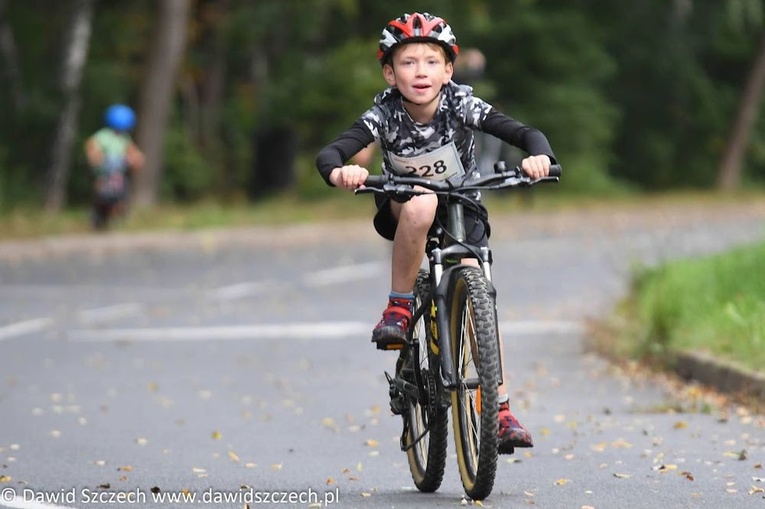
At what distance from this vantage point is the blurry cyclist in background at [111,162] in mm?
23422

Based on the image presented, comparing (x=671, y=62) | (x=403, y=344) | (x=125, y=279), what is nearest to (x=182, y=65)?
(x=671, y=62)

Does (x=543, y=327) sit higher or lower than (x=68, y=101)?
lower

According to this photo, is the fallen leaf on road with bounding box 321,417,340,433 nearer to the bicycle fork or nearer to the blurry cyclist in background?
the bicycle fork

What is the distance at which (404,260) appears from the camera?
7012 millimetres

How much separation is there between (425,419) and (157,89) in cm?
2359

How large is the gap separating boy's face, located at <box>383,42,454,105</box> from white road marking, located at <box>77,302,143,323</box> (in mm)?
8375

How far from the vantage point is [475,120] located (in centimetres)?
686

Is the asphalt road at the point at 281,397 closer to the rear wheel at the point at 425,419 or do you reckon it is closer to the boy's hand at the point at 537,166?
the rear wheel at the point at 425,419

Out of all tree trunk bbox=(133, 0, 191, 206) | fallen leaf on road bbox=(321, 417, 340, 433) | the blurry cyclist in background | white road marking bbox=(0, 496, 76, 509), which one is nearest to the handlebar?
white road marking bbox=(0, 496, 76, 509)

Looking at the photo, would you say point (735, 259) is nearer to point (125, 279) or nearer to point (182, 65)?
point (125, 279)

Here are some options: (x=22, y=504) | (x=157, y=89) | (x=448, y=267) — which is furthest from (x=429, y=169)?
(x=157, y=89)

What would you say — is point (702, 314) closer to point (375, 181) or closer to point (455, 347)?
point (455, 347)

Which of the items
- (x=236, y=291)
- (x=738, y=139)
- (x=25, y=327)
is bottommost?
(x=25, y=327)

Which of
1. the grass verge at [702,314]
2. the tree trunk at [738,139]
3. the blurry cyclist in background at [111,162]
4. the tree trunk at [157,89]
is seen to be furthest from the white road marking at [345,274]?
the tree trunk at [738,139]
